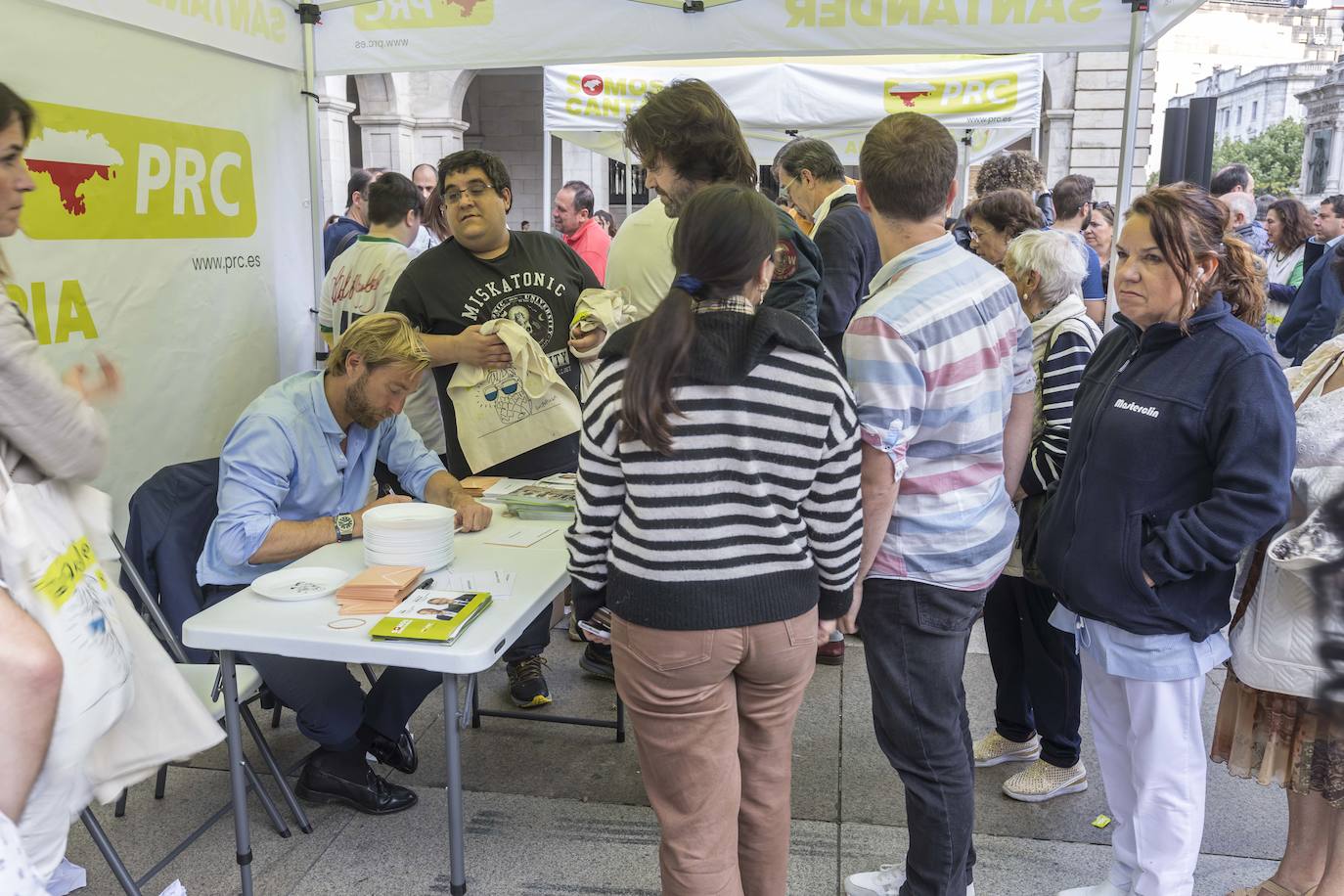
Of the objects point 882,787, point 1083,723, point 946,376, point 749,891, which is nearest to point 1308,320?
point 1083,723

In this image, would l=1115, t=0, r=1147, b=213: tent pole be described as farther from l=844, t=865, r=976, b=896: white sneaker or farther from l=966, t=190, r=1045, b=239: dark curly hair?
l=844, t=865, r=976, b=896: white sneaker

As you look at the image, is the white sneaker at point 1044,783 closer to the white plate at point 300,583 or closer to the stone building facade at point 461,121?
the white plate at point 300,583

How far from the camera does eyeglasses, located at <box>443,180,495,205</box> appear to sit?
313 cm

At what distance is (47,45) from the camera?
2947 millimetres

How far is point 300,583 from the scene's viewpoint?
2.28m

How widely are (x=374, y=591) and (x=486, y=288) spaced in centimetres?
126

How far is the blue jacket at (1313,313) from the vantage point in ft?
16.9

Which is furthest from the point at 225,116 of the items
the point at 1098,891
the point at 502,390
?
the point at 1098,891

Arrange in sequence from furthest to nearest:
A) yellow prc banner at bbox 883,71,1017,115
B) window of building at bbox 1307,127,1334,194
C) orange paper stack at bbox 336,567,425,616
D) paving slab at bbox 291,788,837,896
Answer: window of building at bbox 1307,127,1334,194
yellow prc banner at bbox 883,71,1017,115
paving slab at bbox 291,788,837,896
orange paper stack at bbox 336,567,425,616

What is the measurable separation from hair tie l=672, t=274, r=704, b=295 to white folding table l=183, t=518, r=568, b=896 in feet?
2.70

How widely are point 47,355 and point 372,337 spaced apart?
3.72ft

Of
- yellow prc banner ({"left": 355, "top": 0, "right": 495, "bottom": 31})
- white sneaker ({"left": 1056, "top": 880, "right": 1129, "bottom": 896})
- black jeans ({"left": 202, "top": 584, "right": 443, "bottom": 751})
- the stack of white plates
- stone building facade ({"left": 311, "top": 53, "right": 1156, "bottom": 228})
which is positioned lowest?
white sneaker ({"left": 1056, "top": 880, "right": 1129, "bottom": 896})

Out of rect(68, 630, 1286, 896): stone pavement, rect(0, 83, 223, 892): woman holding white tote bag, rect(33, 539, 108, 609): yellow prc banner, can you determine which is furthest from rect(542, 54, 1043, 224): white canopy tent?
rect(33, 539, 108, 609): yellow prc banner

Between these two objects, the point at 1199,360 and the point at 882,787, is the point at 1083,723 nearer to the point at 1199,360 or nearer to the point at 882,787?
the point at 882,787
